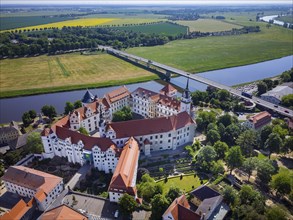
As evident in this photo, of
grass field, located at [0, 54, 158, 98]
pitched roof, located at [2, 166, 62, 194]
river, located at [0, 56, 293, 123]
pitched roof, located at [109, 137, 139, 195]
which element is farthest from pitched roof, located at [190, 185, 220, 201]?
grass field, located at [0, 54, 158, 98]

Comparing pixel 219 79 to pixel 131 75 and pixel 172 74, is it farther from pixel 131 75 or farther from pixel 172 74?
pixel 131 75

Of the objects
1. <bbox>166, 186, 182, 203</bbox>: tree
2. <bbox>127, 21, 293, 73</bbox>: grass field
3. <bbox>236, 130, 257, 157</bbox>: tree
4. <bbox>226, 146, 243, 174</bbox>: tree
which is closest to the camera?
<bbox>166, 186, 182, 203</bbox>: tree

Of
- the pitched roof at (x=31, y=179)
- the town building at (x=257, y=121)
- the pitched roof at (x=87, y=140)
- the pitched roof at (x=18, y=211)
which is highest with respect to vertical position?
the pitched roof at (x=87, y=140)

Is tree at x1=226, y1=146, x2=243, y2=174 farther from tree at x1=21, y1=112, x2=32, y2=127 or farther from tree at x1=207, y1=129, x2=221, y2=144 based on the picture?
tree at x1=21, y1=112, x2=32, y2=127

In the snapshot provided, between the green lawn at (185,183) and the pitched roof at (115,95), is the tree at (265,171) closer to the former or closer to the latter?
the green lawn at (185,183)

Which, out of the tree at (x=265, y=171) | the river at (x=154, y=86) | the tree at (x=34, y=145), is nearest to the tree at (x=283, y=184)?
the tree at (x=265, y=171)

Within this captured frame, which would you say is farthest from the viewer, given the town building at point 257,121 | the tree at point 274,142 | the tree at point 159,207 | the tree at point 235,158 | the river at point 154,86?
the river at point 154,86

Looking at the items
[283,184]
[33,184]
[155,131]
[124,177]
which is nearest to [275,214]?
[283,184]
